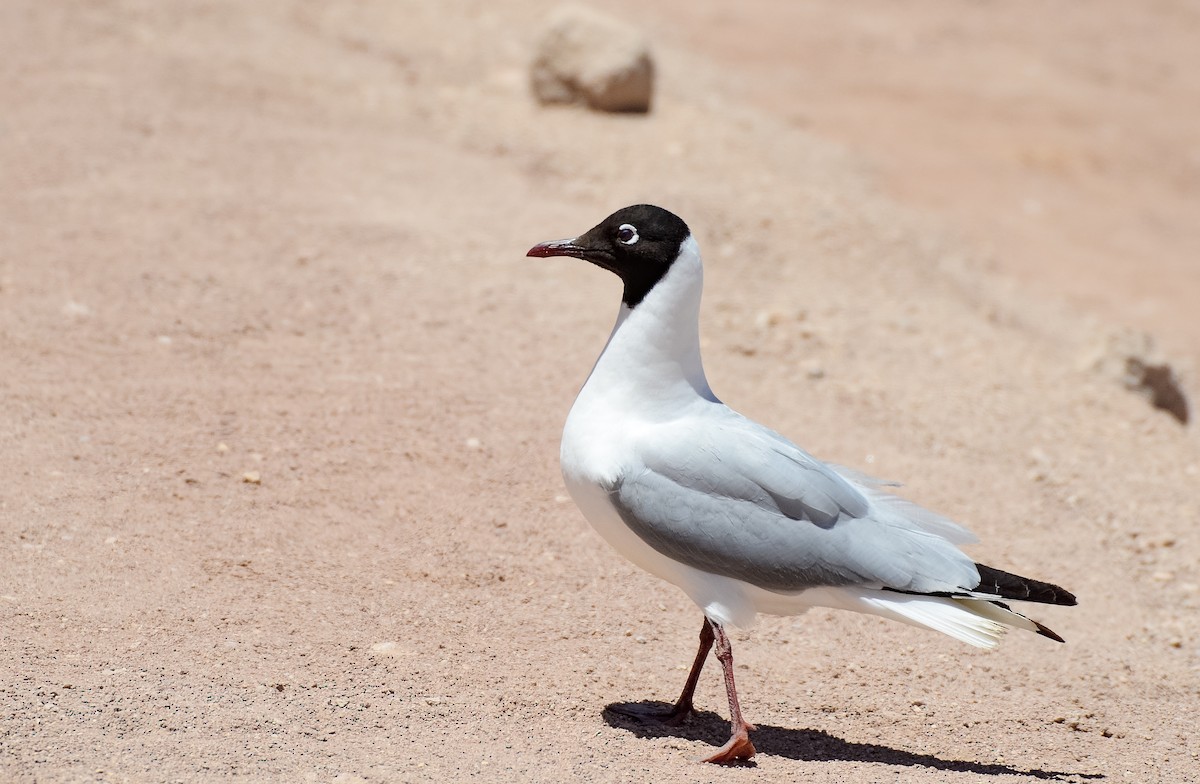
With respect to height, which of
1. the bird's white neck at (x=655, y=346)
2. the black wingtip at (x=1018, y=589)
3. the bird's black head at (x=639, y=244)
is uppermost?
the bird's black head at (x=639, y=244)

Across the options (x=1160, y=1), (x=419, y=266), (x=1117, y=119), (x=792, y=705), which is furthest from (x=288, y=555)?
(x=1160, y=1)

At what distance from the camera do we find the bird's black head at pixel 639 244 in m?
4.54

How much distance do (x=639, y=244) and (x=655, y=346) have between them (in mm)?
343

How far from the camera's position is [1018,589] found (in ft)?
14.7

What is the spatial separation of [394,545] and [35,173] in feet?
15.0

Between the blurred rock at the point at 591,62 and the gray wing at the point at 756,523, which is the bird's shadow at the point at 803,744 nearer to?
the gray wing at the point at 756,523

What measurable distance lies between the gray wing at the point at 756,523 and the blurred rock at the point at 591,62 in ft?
23.2

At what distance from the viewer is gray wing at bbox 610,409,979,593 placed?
14.4 ft

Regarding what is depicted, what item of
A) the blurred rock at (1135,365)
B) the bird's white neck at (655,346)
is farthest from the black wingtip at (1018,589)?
the blurred rock at (1135,365)


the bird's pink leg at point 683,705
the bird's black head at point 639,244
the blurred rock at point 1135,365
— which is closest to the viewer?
the bird's black head at point 639,244

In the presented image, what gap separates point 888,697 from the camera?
523 centimetres

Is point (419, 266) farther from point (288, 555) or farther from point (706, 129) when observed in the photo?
point (706, 129)

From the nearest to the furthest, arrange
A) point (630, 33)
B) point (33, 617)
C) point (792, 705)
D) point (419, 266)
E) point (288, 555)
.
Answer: point (33, 617) < point (792, 705) < point (288, 555) < point (419, 266) < point (630, 33)

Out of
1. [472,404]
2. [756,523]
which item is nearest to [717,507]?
[756,523]
